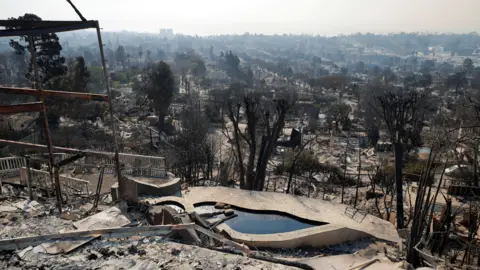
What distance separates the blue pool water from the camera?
7992 millimetres

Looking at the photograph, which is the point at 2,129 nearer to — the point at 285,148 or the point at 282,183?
the point at 282,183

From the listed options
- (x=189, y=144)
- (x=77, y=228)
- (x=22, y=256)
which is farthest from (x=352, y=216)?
(x=189, y=144)

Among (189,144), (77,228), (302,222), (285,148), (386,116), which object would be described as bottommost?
(285,148)

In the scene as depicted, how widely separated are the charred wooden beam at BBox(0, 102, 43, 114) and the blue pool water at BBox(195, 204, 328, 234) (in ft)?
13.5

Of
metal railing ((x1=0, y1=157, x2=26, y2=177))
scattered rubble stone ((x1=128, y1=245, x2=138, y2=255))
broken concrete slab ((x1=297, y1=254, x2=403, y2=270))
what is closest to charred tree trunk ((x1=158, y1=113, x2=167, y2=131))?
metal railing ((x1=0, y1=157, x2=26, y2=177))

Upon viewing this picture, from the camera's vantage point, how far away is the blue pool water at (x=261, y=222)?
7.99 meters

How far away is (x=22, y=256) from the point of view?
4703mm

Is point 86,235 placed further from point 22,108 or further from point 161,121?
point 161,121

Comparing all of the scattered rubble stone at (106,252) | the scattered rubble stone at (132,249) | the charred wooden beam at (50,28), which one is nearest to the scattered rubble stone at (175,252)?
the scattered rubble stone at (132,249)

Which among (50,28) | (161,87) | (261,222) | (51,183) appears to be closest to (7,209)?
(51,183)

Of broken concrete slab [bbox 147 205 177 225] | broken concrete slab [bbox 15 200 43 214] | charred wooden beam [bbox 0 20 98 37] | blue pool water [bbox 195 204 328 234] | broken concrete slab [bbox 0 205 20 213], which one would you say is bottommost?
blue pool water [bbox 195 204 328 234]

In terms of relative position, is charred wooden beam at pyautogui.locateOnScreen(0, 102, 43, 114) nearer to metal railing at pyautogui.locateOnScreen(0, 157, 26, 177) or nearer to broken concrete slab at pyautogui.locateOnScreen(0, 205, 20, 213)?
broken concrete slab at pyautogui.locateOnScreen(0, 205, 20, 213)

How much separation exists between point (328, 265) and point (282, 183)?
12.3 meters

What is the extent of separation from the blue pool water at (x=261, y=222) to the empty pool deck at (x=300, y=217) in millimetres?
114
